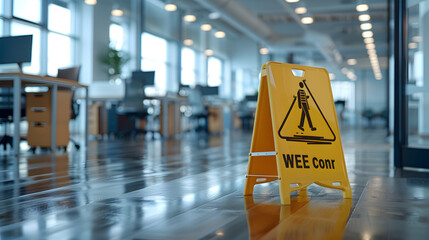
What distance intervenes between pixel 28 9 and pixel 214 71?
1010cm

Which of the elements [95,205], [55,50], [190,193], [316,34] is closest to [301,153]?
[190,193]

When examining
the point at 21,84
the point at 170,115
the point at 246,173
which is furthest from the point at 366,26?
the point at 246,173

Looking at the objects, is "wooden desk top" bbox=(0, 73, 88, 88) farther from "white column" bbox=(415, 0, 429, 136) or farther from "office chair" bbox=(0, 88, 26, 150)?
"white column" bbox=(415, 0, 429, 136)

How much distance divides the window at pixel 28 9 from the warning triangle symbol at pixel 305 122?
29.2 feet

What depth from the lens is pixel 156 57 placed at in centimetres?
1455

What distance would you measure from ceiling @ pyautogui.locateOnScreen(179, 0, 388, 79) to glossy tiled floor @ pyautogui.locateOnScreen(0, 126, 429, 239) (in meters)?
7.43

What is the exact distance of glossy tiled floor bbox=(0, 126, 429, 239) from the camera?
1.43 meters

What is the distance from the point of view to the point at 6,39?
482 centimetres

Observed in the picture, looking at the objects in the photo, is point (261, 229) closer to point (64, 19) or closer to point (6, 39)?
point (6, 39)

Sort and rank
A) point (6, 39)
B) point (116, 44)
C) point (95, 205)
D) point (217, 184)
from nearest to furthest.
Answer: point (95, 205) < point (217, 184) < point (6, 39) < point (116, 44)

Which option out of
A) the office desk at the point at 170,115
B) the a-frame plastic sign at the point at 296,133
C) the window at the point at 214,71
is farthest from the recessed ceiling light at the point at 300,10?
the a-frame plastic sign at the point at 296,133

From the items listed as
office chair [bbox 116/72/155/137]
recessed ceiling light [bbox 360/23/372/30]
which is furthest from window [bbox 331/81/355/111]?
office chair [bbox 116/72/155/137]

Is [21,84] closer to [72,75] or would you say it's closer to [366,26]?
[72,75]

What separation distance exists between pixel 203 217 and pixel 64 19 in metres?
10.7
